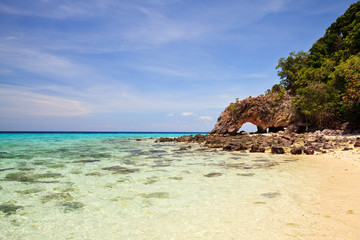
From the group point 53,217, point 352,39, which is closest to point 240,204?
point 53,217

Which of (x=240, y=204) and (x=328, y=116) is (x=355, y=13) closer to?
(x=328, y=116)

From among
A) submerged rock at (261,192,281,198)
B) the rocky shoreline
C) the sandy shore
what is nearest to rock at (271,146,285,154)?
the rocky shoreline

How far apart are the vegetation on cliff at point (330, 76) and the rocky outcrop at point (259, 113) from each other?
3011mm

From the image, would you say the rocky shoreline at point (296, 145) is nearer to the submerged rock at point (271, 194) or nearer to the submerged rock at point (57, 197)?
the submerged rock at point (271, 194)

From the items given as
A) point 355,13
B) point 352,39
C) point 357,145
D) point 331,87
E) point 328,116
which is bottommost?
point 357,145

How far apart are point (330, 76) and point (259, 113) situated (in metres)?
16.6

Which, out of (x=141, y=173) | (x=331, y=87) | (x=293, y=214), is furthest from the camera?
(x=331, y=87)

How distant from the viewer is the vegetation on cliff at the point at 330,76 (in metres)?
25.7

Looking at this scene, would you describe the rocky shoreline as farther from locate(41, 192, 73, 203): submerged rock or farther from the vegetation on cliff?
locate(41, 192, 73, 203): submerged rock

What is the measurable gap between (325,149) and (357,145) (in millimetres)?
1763

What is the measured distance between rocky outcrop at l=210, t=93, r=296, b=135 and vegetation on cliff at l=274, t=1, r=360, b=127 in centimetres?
301

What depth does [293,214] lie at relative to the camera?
4.00m

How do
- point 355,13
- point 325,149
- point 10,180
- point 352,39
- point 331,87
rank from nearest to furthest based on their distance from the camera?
point 10,180 → point 325,149 → point 331,87 → point 352,39 → point 355,13

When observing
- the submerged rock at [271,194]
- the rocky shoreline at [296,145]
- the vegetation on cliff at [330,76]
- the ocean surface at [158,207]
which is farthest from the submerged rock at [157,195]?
the vegetation on cliff at [330,76]
